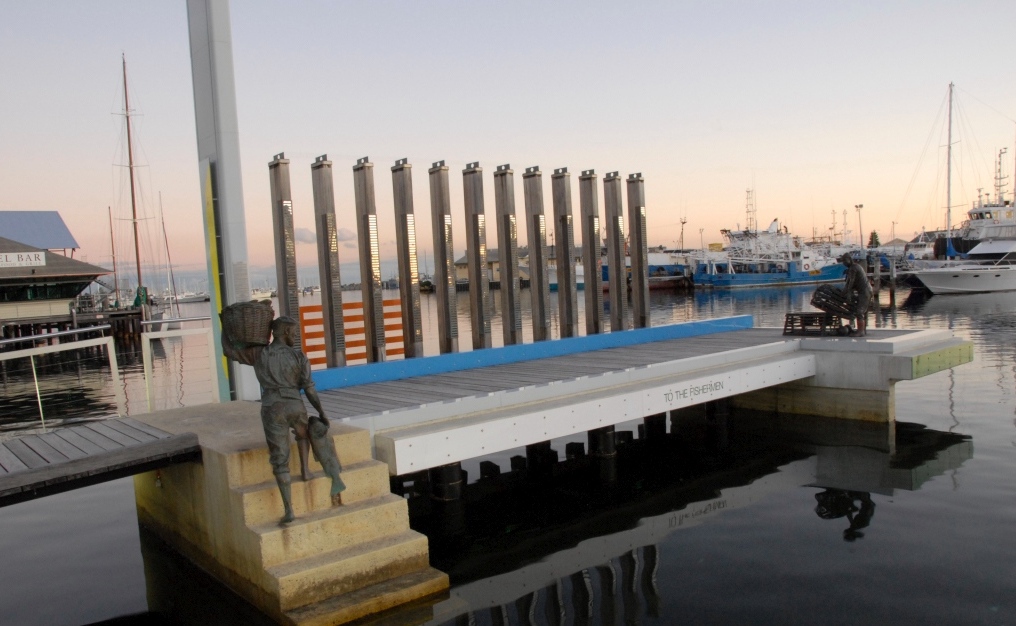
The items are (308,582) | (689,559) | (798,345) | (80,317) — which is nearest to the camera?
(308,582)

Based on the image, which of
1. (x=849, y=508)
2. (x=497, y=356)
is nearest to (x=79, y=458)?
(x=497, y=356)

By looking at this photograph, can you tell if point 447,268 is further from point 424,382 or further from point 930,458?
point 930,458

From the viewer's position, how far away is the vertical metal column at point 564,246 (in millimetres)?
14508

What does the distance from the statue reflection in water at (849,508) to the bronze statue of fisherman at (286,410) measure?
5663 millimetres

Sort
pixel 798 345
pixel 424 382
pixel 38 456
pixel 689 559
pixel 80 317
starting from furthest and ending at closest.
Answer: pixel 80 317 < pixel 798 345 < pixel 424 382 < pixel 689 559 < pixel 38 456

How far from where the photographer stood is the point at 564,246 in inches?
574

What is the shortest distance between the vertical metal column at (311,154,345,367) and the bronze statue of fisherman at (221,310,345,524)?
4668 mm

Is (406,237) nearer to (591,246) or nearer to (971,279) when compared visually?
(591,246)

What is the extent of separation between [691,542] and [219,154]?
724 cm

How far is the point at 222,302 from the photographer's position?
31.9 ft

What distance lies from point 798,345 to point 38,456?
465 inches

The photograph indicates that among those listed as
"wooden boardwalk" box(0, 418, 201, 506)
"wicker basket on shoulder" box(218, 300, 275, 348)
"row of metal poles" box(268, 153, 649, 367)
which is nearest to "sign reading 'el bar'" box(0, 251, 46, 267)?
"row of metal poles" box(268, 153, 649, 367)

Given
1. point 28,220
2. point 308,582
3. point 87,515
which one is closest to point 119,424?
point 87,515

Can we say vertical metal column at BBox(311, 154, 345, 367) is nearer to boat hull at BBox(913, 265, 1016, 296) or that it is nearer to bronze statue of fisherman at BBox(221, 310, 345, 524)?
bronze statue of fisherman at BBox(221, 310, 345, 524)
